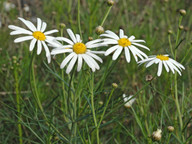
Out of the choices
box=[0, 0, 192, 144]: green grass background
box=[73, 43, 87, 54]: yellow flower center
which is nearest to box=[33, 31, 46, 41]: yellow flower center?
box=[73, 43, 87, 54]: yellow flower center

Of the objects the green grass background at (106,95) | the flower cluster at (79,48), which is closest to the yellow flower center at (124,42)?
the flower cluster at (79,48)

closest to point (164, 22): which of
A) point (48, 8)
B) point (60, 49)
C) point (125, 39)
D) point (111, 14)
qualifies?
point (111, 14)

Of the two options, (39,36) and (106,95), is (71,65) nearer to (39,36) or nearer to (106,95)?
(39,36)

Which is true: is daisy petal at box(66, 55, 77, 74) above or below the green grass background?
above

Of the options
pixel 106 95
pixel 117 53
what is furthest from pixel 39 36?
pixel 106 95

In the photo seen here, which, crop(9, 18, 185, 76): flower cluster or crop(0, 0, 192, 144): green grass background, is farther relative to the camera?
crop(0, 0, 192, 144): green grass background

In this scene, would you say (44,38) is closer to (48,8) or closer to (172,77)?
(172,77)

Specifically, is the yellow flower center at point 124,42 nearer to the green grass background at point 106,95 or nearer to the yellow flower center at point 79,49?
the yellow flower center at point 79,49

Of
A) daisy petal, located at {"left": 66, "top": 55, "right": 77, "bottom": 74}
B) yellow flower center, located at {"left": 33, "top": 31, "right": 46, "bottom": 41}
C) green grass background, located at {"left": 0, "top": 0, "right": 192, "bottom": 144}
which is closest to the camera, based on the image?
daisy petal, located at {"left": 66, "top": 55, "right": 77, "bottom": 74}

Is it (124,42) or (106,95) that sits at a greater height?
(124,42)

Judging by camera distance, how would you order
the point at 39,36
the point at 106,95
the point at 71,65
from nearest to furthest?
the point at 71,65, the point at 39,36, the point at 106,95

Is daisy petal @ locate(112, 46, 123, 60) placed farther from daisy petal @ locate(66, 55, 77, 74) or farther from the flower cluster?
daisy petal @ locate(66, 55, 77, 74)
